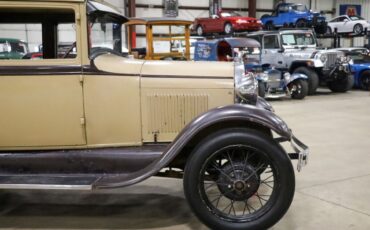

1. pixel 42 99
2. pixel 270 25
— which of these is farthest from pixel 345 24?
pixel 42 99

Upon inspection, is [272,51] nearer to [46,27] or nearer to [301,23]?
[301,23]

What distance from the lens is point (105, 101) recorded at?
10.6 ft

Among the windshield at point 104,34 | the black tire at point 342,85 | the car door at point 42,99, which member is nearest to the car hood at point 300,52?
the black tire at point 342,85

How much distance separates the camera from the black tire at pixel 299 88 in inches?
437

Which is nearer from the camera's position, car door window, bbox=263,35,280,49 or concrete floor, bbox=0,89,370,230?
concrete floor, bbox=0,89,370,230

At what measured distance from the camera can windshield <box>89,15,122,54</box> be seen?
331cm

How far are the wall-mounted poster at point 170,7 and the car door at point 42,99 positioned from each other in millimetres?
16056

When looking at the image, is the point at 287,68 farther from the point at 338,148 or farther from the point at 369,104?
the point at 338,148

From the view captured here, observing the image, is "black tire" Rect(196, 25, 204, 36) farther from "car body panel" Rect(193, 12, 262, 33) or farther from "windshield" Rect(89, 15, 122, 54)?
"windshield" Rect(89, 15, 122, 54)

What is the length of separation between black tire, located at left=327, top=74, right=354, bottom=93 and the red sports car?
4.38 metres

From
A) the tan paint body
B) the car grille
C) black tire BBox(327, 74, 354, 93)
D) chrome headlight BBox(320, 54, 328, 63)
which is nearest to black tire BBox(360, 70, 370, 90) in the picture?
black tire BBox(327, 74, 354, 93)

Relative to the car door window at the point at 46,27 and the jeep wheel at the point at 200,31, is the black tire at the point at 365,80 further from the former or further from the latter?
the car door window at the point at 46,27

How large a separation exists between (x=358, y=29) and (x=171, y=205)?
15.3 m

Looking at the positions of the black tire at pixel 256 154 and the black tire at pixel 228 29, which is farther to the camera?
the black tire at pixel 228 29
